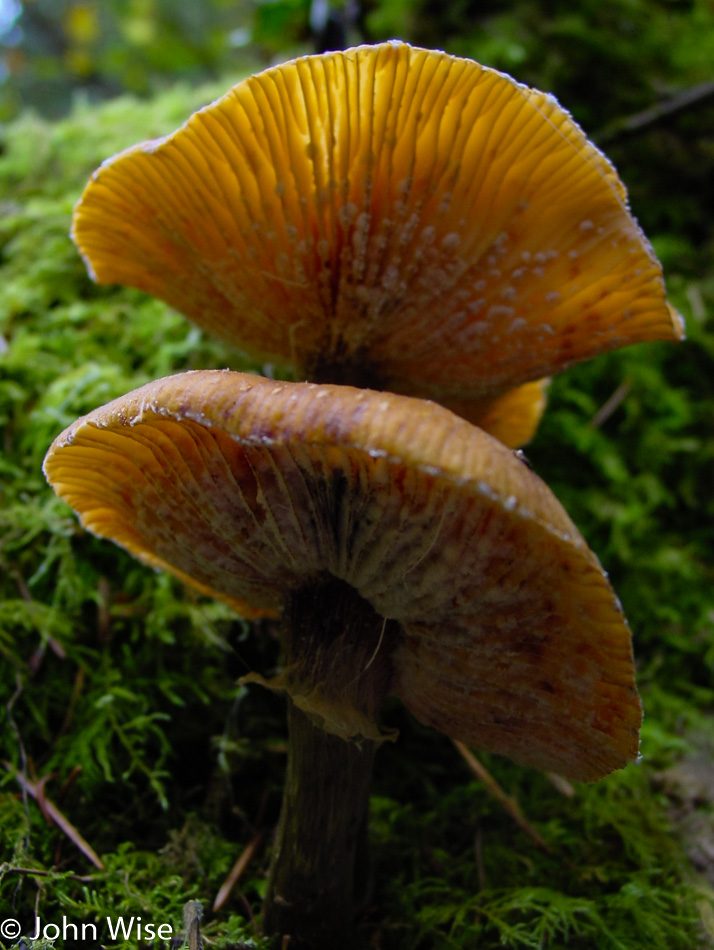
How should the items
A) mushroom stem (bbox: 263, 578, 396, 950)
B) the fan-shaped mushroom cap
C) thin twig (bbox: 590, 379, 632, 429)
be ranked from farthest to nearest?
thin twig (bbox: 590, 379, 632, 429) < mushroom stem (bbox: 263, 578, 396, 950) < the fan-shaped mushroom cap

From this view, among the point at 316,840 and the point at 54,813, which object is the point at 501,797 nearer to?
the point at 316,840

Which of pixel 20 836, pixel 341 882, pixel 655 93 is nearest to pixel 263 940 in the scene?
pixel 341 882

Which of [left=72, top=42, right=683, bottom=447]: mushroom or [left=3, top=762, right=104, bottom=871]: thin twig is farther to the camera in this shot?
[left=3, top=762, right=104, bottom=871]: thin twig

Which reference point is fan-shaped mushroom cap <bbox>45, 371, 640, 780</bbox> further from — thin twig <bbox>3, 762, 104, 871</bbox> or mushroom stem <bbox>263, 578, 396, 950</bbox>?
thin twig <bbox>3, 762, 104, 871</bbox>

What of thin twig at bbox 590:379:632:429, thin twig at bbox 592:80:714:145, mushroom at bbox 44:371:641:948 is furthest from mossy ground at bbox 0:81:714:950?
thin twig at bbox 592:80:714:145

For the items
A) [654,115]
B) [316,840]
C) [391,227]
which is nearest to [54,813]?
[316,840]

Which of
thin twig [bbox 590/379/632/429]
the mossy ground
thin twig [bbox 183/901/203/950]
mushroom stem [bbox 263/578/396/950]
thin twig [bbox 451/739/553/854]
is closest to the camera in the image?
thin twig [bbox 183/901/203/950]
